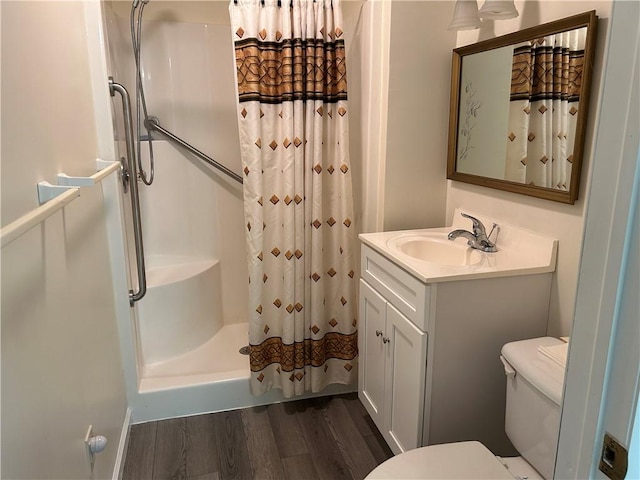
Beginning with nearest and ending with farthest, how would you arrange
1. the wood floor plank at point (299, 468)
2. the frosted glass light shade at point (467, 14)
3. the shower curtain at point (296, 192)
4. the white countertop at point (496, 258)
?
the white countertop at point (496, 258)
the frosted glass light shade at point (467, 14)
the wood floor plank at point (299, 468)
the shower curtain at point (296, 192)

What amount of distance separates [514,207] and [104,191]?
1.62 m

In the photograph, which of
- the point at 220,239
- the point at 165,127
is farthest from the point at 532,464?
A: the point at 165,127

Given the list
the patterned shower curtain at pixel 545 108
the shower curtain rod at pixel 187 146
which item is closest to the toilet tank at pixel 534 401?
the patterned shower curtain at pixel 545 108

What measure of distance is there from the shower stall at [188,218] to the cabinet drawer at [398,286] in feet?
2.02

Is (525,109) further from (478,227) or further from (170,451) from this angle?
(170,451)

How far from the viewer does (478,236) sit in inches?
73.6

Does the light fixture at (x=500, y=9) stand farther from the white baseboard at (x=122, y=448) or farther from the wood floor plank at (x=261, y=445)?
the white baseboard at (x=122, y=448)

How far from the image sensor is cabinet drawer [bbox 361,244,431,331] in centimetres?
155

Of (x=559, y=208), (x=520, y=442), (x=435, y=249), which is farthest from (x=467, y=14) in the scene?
(x=520, y=442)

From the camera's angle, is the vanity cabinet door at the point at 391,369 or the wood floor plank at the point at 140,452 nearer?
the vanity cabinet door at the point at 391,369

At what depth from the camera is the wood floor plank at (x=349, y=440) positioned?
1.92 metres

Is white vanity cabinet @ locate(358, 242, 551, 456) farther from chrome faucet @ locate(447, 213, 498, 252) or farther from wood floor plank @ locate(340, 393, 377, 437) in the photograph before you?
wood floor plank @ locate(340, 393, 377, 437)

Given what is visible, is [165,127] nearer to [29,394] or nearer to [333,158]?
[333,158]

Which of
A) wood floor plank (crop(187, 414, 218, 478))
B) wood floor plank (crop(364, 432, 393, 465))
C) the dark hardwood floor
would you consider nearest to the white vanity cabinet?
wood floor plank (crop(364, 432, 393, 465))
